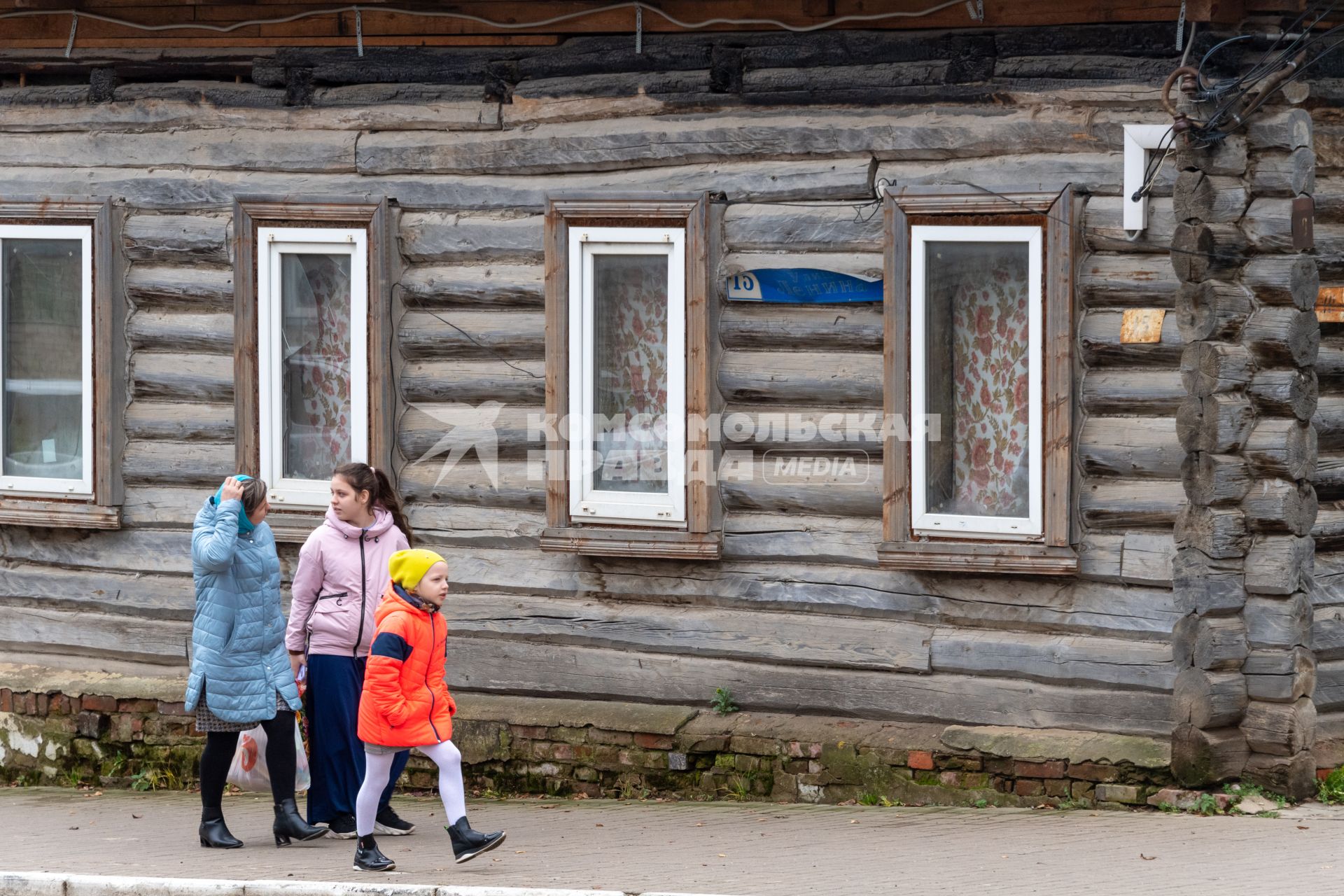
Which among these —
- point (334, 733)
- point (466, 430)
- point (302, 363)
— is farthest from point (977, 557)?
point (302, 363)

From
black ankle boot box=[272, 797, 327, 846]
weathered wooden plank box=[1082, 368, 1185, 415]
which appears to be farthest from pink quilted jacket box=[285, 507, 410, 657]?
weathered wooden plank box=[1082, 368, 1185, 415]

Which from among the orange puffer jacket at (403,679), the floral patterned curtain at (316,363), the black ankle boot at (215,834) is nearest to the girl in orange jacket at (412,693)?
the orange puffer jacket at (403,679)

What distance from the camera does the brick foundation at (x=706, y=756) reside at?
798 centimetres

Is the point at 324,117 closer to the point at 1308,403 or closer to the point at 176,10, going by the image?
the point at 176,10

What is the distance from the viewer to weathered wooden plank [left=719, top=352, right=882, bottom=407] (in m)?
8.45

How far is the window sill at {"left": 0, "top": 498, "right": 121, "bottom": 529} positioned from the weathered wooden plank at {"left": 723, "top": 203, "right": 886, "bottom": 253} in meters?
3.94

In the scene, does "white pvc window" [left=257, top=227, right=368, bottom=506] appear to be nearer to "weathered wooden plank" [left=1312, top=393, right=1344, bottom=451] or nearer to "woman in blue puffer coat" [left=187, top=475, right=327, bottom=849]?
"woman in blue puffer coat" [left=187, top=475, right=327, bottom=849]

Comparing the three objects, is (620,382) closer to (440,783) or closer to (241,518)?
(241,518)

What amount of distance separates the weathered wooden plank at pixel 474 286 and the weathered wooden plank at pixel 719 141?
20.4 inches

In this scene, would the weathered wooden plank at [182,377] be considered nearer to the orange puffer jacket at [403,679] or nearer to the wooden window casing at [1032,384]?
the orange puffer jacket at [403,679]

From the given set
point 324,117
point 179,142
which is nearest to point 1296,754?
point 324,117

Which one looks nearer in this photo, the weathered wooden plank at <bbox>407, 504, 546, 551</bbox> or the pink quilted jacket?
the pink quilted jacket

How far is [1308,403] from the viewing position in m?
7.62

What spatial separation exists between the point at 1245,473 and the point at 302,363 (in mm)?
5012
